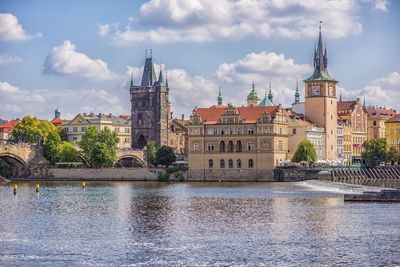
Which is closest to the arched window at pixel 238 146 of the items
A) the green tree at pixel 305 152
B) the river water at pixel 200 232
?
the green tree at pixel 305 152

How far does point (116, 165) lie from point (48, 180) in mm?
16364

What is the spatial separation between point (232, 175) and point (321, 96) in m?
24.4

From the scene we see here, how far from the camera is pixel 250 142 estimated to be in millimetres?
137000

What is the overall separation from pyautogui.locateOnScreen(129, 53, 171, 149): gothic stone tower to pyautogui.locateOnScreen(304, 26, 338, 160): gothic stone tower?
36091mm

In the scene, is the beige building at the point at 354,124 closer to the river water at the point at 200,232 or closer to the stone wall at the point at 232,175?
the stone wall at the point at 232,175

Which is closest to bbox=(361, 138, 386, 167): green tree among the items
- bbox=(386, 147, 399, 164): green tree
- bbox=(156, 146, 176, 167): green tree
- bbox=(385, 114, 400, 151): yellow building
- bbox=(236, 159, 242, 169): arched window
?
bbox=(386, 147, 399, 164): green tree

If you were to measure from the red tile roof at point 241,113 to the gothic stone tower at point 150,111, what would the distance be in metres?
35.6

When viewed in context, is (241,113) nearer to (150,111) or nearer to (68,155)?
(68,155)

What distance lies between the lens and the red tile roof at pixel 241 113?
138 meters

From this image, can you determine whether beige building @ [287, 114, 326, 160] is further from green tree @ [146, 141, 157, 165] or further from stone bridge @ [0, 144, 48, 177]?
stone bridge @ [0, 144, 48, 177]

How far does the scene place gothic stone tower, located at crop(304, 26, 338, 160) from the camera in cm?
15025

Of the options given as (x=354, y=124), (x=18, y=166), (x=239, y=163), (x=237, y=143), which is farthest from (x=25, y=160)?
(x=354, y=124)

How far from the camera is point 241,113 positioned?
139750 mm

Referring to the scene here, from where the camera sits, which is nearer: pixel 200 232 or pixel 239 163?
pixel 200 232
